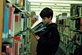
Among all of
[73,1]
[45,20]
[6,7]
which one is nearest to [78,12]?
[45,20]

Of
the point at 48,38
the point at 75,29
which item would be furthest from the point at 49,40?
the point at 75,29

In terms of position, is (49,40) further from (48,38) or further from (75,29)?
(75,29)

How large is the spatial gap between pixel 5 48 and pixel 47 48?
1044 mm

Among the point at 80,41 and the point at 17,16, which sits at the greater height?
the point at 17,16

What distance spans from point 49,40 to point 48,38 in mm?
42

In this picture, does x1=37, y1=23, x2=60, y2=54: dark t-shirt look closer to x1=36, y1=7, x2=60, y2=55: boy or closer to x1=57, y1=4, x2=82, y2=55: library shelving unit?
x1=36, y1=7, x2=60, y2=55: boy

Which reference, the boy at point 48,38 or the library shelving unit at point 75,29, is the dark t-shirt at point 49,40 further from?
the library shelving unit at point 75,29

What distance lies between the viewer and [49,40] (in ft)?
8.08

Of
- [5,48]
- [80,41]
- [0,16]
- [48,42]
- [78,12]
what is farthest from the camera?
[78,12]

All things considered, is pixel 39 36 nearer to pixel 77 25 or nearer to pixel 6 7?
pixel 6 7

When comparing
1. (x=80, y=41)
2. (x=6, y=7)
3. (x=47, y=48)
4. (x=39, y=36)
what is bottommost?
(x=80, y=41)

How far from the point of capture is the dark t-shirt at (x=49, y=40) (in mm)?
2461

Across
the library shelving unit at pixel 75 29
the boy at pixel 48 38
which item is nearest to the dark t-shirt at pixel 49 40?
the boy at pixel 48 38

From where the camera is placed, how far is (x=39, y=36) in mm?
2602
